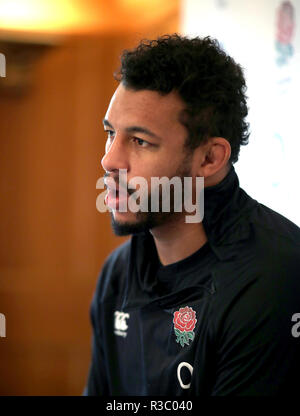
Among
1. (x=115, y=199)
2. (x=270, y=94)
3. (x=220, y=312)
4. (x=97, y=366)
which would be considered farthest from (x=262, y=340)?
(x=270, y=94)

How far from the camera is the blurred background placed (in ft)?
4.40

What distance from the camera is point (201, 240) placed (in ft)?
2.77

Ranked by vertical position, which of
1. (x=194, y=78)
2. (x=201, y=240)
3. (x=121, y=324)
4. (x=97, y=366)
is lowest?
(x=97, y=366)

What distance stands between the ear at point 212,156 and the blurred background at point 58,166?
46 cm

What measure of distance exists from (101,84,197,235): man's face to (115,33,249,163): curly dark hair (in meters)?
0.01

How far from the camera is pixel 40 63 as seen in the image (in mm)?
1655

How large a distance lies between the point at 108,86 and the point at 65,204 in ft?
1.40

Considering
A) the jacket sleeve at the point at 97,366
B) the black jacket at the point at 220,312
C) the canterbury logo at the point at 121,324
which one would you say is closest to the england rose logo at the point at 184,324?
the black jacket at the point at 220,312

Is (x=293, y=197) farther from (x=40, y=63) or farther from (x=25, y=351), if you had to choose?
(x=40, y=63)

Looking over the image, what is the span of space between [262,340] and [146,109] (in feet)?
1.24

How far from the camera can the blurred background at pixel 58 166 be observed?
134 centimetres

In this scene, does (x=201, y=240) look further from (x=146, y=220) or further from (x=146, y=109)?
(x=146, y=109)
